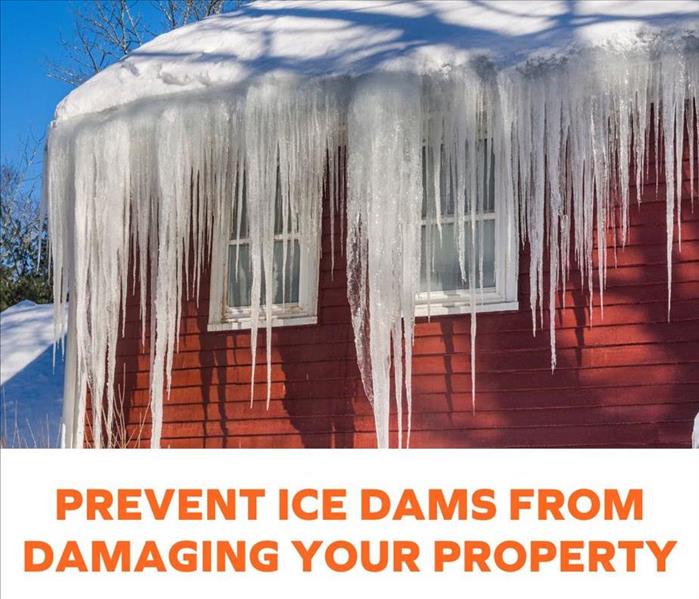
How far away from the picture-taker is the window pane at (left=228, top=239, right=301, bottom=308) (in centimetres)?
782

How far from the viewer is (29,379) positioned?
14172 mm

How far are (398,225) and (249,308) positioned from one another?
65.2 inches

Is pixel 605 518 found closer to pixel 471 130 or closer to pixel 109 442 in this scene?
pixel 471 130

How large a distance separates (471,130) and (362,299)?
1.32 m

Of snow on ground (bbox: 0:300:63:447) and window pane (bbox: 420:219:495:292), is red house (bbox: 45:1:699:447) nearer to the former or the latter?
window pane (bbox: 420:219:495:292)

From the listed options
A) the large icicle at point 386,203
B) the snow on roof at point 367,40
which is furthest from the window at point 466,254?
the snow on roof at point 367,40

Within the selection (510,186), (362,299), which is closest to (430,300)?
(362,299)

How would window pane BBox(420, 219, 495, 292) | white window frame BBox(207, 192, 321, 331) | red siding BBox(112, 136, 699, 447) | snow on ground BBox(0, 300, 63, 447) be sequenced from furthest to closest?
snow on ground BBox(0, 300, 63, 447) < white window frame BBox(207, 192, 321, 331) < window pane BBox(420, 219, 495, 292) < red siding BBox(112, 136, 699, 447)

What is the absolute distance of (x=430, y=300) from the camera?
23.9 ft

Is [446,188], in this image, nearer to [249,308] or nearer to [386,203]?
[386,203]

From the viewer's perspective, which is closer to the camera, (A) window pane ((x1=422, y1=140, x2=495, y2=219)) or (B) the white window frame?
(A) window pane ((x1=422, y1=140, x2=495, y2=219))

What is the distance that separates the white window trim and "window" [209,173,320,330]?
2.93 feet

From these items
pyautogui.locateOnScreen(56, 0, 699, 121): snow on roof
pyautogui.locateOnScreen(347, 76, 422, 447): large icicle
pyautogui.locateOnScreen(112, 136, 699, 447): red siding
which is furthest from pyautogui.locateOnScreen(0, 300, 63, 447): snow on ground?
pyautogui.locateOnScreen(347, 76, 422, 447): large icicle

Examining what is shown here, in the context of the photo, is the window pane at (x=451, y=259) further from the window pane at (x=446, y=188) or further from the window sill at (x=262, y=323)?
the window sill at (x=262, y=323)
